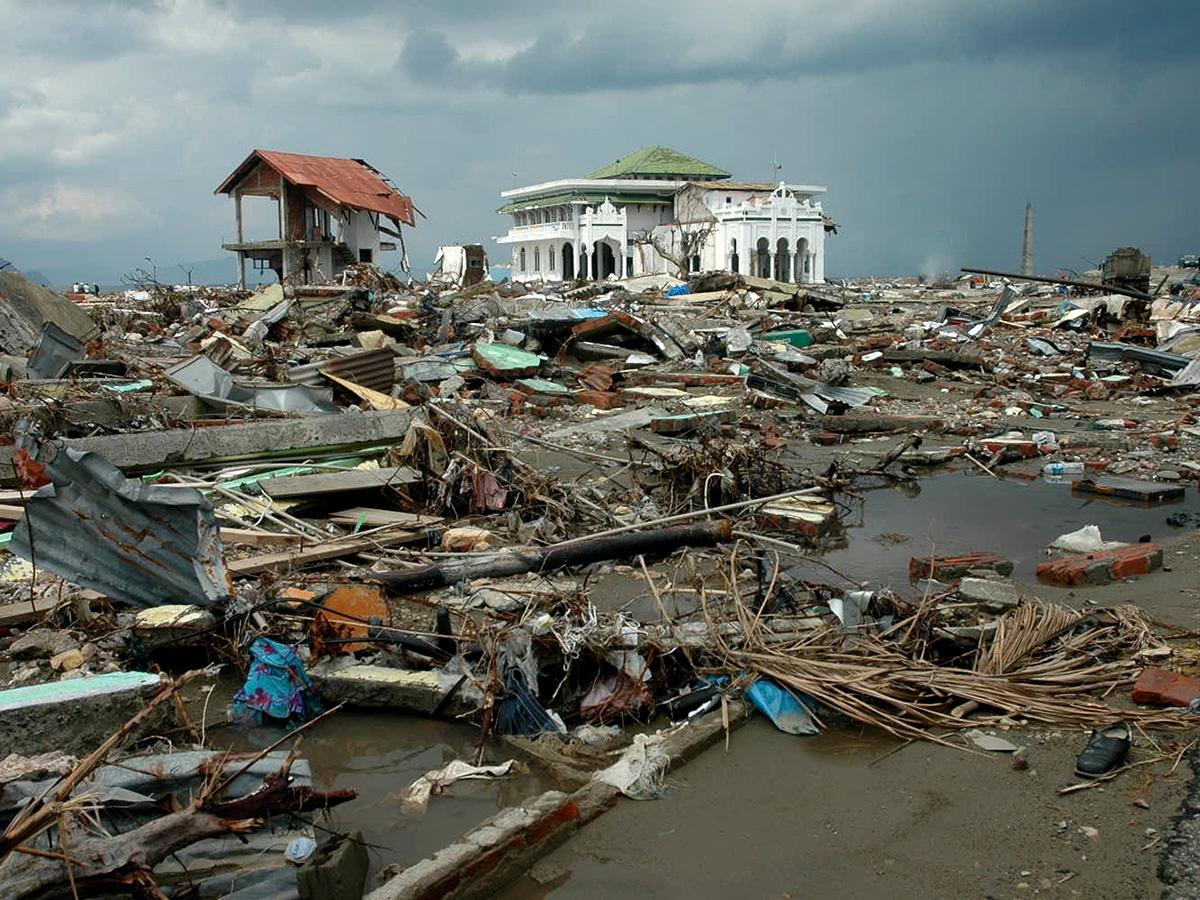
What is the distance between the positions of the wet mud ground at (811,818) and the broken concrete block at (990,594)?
142 cm

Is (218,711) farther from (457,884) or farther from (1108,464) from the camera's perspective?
(1108,464)

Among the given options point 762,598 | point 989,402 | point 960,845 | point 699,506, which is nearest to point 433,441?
Result: point 699,506

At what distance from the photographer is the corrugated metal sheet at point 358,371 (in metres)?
11.5

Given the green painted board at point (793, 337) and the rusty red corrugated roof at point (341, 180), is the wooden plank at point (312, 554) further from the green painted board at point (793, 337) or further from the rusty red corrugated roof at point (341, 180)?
the rusty red corrugated roof at point (341, 180)

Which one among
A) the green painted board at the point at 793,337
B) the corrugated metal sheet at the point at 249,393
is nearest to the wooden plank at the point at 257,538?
the corrugated metal sheet at the point at 249,393

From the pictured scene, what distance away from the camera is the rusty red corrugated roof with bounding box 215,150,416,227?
29891 mm

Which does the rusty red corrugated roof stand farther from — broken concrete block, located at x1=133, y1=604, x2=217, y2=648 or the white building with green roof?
broken concrete block, located at x1=133, y1=604, x2=217, y2=648

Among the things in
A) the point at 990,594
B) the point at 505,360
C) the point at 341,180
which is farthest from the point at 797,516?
the point at 341,180

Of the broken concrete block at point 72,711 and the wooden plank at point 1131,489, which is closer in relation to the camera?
the broken concrete block at point 72,711

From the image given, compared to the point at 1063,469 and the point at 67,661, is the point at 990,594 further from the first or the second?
the point at 67,661

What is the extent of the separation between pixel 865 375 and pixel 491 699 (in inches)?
458

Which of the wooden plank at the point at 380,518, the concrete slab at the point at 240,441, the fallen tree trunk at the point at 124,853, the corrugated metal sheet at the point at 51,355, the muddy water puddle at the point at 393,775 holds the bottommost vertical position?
the muddy water puddle at the point at 393,775

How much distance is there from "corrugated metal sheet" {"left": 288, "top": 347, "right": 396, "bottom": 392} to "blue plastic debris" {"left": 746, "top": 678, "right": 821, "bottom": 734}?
836 centimetres

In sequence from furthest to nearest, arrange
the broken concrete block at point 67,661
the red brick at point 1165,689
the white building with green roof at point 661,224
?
the white building with green roof at point 661,224, the broken concrete block at point 67,661, the red brick at point 1165,689
